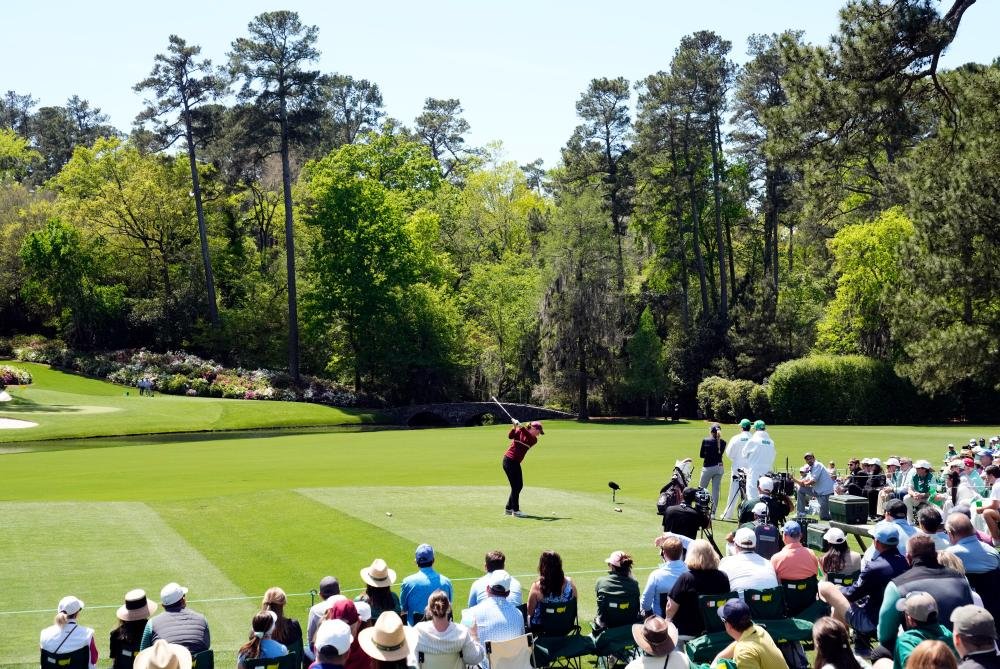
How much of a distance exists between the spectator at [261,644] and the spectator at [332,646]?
0.59 m

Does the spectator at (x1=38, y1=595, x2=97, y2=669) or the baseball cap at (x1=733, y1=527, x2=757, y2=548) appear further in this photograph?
the baseball cap at (x1=733, y1=527, x2=757, y2=548)

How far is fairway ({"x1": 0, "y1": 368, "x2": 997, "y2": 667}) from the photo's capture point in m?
15.6

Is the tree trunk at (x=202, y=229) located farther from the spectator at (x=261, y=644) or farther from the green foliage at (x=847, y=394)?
the spectator at (x=261, y=644)

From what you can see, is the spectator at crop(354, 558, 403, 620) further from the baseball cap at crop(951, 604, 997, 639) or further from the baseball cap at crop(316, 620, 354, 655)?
the baseball cap at crop(951, 604, 997, 639)

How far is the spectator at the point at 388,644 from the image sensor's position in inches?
356

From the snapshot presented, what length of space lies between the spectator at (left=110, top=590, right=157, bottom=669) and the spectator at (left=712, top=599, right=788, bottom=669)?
552 centimetres

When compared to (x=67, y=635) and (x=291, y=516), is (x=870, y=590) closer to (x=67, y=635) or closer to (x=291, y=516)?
(x=67, y=635)

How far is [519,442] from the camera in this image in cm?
2141

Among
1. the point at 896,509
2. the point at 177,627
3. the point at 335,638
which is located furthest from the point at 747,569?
the point at 177,627

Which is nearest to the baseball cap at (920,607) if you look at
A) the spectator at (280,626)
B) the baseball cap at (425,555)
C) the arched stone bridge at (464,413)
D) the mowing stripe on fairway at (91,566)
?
the baseball cap at (425,555)

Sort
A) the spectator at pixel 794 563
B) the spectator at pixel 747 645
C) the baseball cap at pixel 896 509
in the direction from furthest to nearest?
1. the baseball cap at pixel 896 509
2. the spectator at pixel 794 563
3. the spectator at pixel 747 645

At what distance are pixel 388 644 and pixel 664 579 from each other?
133 inches

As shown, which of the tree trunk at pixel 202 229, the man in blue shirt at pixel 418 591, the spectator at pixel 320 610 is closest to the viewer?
the spectator at pixel 320 610

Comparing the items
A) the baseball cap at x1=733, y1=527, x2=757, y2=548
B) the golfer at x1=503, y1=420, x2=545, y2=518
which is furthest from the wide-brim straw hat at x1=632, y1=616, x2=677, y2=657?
the golfer at x1=503, y1=420, x2=545, y2=518
